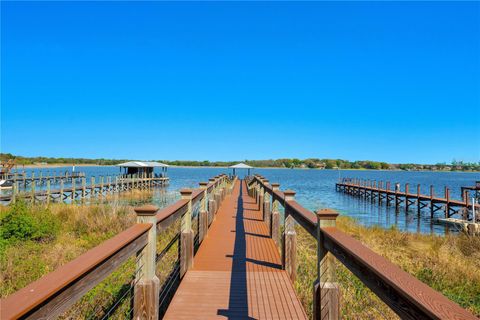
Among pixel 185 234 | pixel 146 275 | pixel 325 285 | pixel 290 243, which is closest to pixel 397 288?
pixel 325 285

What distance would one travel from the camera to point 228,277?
503cm

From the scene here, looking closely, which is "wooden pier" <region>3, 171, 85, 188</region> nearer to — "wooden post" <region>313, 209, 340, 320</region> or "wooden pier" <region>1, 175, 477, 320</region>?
"wooden pier" <region>1, 175, 477, 320</region>

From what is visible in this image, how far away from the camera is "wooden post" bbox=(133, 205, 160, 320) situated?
2850 millimetres

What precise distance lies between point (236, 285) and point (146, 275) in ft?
6.94

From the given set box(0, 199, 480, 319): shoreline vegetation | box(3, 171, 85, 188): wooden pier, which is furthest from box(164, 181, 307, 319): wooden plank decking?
box(3, 171, 85, 188): wooden pier

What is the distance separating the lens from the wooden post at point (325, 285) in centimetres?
255

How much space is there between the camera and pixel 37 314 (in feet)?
4.24

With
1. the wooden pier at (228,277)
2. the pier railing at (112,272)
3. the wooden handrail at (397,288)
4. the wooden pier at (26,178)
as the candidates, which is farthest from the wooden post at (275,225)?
the wooden pier at (26,178)

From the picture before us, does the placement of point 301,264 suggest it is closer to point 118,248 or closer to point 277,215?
point 277,215

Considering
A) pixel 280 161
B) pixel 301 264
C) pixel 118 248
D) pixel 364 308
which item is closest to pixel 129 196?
pixel 301 264

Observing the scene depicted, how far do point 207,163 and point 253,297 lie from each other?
177 metres

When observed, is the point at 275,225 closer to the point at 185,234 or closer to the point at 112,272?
the point at 185,234

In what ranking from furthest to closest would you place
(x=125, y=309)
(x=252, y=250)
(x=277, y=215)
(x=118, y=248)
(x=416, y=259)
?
(x=416, y=259), (x=277, y=215), (x=252, y=250), (x=125, y=309), (x=118, y=248)

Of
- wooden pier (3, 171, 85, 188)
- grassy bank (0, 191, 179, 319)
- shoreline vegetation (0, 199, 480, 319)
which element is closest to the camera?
grassy bank (0, 191, 179, 319)
